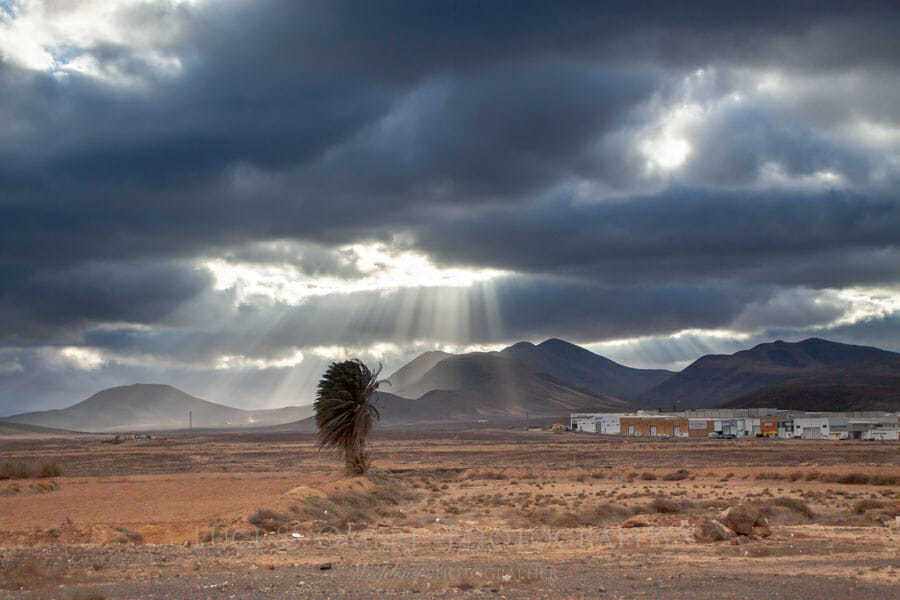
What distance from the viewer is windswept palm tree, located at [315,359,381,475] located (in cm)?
4603

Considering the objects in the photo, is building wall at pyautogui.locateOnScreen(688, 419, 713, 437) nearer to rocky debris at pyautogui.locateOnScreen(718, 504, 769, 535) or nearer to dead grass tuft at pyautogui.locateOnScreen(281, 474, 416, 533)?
dead grass tuft at pyautogui.locateOnScreen(281, 474, 416, 533)

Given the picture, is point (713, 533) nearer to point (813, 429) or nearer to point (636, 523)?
point (636, 523)

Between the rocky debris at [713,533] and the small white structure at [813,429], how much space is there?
11723cm

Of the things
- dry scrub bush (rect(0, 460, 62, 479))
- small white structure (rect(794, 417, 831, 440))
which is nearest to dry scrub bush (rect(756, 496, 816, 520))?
dry scrub bush (rect(0, 460, 62, 479))

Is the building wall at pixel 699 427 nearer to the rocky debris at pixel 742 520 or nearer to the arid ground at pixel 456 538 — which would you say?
the arid ground at pixel 456 538

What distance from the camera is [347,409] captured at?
46.1m

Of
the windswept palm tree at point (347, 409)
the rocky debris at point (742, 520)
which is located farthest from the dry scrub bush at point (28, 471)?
the rocky debris at point (742, 520)

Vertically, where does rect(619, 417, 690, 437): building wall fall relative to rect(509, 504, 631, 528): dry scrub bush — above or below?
below

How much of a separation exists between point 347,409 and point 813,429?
106 meters

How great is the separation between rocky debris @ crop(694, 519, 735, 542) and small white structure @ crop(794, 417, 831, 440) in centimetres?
11723

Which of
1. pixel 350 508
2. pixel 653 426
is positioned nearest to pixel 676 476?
pixel 350 508

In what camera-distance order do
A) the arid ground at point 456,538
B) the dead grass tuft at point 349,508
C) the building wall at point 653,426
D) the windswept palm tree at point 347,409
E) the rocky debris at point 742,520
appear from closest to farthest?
the arid ground at point 456,538
the rocky debris at point 742,520
the dead grass tuft at point 349,508
the windswept palm tree at point 347,409
the building wall at point 653,426

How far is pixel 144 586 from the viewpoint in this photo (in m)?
15.9

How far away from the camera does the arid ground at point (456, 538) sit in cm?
1597
